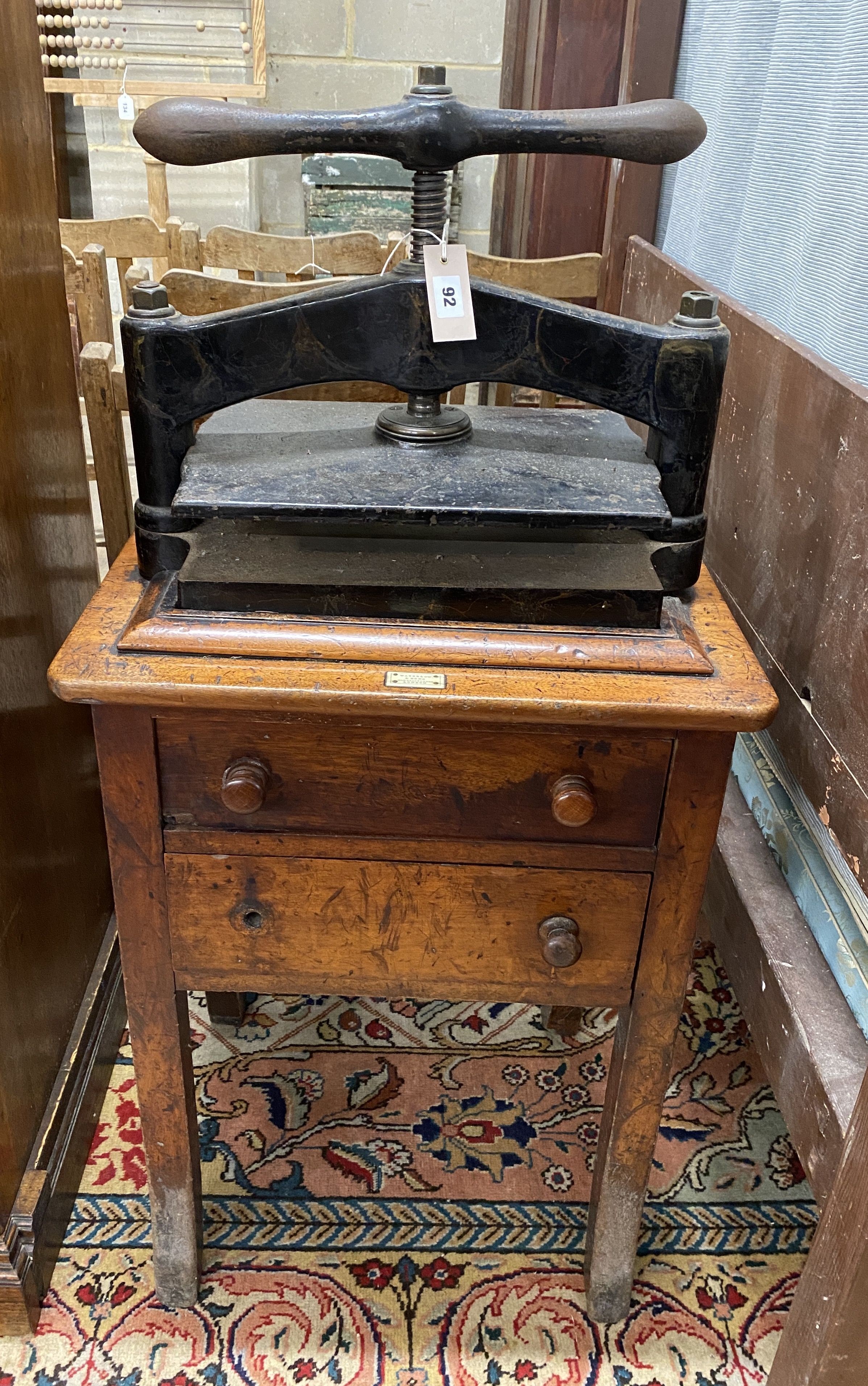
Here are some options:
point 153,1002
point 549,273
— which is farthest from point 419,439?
point 549,273

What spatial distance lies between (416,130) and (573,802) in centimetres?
52

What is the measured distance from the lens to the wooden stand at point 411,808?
82 centimetres

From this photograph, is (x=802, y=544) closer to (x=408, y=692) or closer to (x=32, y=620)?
(x=408, y=692)

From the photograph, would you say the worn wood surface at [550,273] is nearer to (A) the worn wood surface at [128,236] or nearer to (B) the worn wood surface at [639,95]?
(B) the worn wood surface at [639,95]

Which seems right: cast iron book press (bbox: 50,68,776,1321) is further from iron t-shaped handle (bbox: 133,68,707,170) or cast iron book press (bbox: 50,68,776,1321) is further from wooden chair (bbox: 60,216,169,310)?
wooden chair (bbox: 60,216,169,310)

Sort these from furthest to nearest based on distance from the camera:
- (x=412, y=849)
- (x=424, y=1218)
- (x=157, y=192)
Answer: (x=157, y=192) < (x=424, y=1218) < (x=412, y=849)

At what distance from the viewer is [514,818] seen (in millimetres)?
898

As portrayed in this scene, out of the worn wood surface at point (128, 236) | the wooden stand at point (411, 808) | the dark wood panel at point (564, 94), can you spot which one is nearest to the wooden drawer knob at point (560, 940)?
the wooden stand at point (411, 808)

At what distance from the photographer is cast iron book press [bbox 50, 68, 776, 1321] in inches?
32.7

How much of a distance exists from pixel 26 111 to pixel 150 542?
0.51 meters

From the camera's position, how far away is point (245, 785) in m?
0.85

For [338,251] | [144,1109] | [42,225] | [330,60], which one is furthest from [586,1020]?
[330,60]

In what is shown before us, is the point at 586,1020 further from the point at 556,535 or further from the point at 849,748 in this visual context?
the point at 556,535

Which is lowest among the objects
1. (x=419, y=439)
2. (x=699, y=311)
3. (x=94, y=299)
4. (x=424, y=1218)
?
(x=424, y=1218)
